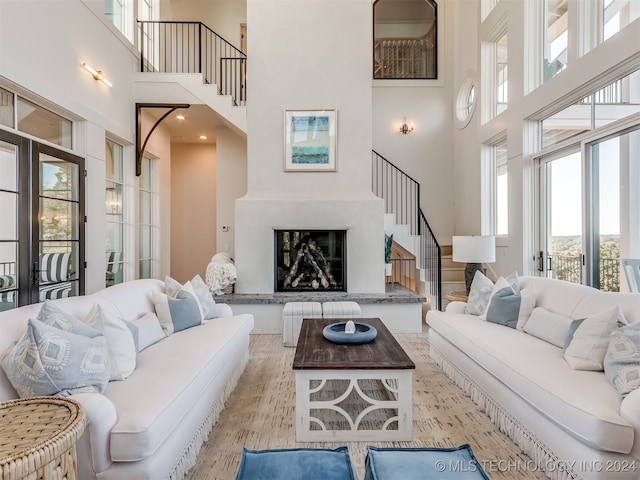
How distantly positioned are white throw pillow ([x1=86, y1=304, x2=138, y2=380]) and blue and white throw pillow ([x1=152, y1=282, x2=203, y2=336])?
2.59ft

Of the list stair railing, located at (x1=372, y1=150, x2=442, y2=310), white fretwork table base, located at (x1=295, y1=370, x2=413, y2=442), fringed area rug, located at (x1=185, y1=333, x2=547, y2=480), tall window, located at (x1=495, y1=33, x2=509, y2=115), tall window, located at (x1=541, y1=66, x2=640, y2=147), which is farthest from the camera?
stair railing, located at (x1=372, y1=150, x2=442, y2=310)

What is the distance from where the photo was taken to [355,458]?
1.97m

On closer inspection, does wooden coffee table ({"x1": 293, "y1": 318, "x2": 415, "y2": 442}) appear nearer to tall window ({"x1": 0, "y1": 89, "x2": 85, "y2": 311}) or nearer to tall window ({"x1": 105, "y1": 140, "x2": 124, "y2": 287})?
tall window ({"x1": 0, "y1": 89, "x2": 85, "y2": 311})

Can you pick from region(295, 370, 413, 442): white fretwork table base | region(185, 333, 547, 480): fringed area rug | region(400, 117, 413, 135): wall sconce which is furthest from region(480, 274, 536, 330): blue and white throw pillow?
region(400, 117, 413, 135): wall sconce

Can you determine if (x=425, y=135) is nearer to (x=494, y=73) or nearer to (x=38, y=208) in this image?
(x=494, y=73)

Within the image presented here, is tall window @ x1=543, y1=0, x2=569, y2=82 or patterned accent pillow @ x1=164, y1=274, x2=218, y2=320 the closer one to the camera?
patterned accent pillow @ x1=164, y1=274, x2=218, y2=320

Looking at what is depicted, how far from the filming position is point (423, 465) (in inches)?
49.9

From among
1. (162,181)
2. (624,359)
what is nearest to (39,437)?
(624,359)

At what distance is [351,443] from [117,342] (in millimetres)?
1524

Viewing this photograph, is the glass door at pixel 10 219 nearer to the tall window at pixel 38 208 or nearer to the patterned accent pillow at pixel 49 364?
the tall window at pixel 38 208

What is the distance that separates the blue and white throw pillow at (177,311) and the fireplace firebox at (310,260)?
204 cm

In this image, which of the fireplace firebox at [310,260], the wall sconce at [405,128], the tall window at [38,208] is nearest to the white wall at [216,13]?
the wall sconce at [405,128]

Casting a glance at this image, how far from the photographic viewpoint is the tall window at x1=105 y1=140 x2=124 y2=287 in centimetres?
507

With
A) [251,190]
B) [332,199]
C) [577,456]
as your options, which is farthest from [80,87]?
[577,456]
